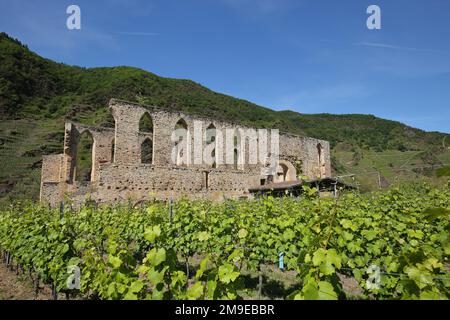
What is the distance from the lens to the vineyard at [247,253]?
2.47 meters

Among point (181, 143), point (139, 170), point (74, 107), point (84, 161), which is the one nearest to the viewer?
point (139, 170)

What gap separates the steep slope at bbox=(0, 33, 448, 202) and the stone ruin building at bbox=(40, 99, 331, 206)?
7.29m

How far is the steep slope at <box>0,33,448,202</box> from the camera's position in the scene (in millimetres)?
30062

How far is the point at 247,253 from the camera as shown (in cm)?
596

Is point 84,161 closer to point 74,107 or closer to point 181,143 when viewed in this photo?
point 74,107

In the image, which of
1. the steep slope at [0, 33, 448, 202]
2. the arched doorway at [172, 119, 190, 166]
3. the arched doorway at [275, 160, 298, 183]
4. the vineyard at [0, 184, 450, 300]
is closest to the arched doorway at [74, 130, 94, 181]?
the steep slope at [0, 33, 448, 202]

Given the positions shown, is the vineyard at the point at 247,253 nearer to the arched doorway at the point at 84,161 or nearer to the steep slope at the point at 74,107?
the arched doorway at the point at 84,161

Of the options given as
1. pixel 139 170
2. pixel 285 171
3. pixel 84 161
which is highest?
pixel 84 161

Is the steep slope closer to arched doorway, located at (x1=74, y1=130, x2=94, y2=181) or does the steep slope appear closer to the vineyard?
arched doorway, located at (x1=74, y1=130, x2=94, y2=181)

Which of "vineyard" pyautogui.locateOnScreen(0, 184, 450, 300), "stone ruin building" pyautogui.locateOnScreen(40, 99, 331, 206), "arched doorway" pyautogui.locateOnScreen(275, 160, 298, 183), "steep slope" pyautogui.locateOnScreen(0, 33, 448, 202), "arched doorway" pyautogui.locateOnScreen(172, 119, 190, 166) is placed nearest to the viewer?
"vineyard" pyautogui.locateOnScreen(0, 184, 450, 300)

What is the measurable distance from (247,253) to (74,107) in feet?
136

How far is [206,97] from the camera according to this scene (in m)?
58.2

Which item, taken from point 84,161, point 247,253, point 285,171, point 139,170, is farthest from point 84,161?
point 247,253
